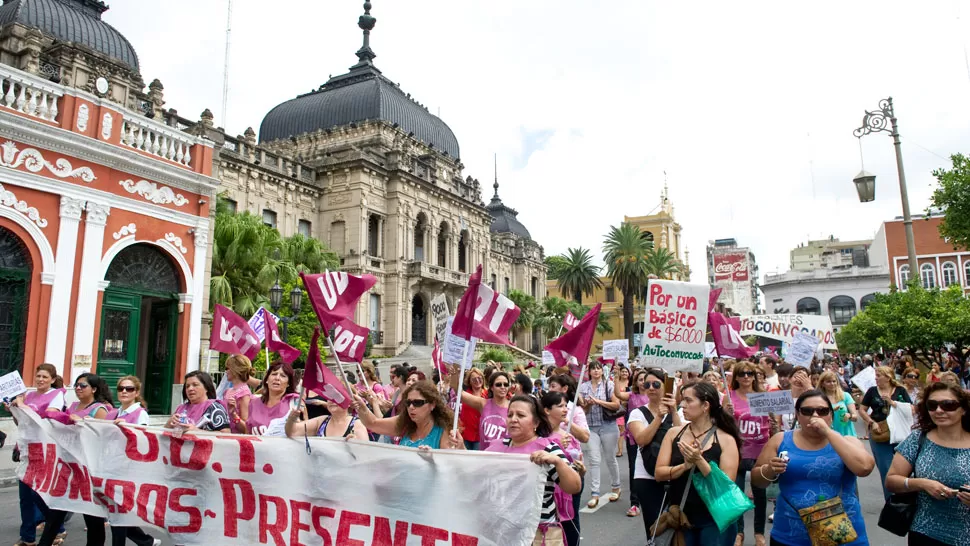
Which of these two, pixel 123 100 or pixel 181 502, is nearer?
pixel 181 502

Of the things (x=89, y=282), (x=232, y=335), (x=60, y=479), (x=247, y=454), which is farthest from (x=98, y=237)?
(x=247, y=454)

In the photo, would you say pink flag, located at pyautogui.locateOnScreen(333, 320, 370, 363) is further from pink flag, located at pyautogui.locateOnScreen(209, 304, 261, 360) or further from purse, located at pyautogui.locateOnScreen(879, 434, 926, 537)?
purse, located at pyautogui.locateOnScreen(879, 434, 926, 537)

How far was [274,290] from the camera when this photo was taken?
1752cm

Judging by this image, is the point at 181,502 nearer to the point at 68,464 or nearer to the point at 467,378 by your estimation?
the point at 68,464

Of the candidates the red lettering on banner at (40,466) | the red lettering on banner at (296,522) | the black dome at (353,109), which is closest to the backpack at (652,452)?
the red lettering on banner at (296,522)

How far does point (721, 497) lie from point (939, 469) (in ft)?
4.07

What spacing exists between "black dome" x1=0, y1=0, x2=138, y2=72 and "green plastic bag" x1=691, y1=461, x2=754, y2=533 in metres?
31.9

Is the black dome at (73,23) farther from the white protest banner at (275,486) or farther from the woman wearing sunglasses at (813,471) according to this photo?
the woman wearing sunglasses at (813,471)

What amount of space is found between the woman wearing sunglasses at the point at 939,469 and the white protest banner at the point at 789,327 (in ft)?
→ 43.0

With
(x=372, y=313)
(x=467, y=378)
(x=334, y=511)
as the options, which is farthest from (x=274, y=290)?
(x=372, y=313)

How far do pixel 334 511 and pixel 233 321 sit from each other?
6.62 m

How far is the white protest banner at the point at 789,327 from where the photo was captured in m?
16.9

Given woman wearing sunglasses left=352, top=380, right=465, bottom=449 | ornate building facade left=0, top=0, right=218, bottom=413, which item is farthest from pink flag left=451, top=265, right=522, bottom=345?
ornate building facade left=0, top=0, right=218, bottom=413

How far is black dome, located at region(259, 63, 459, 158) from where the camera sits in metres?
42.9
